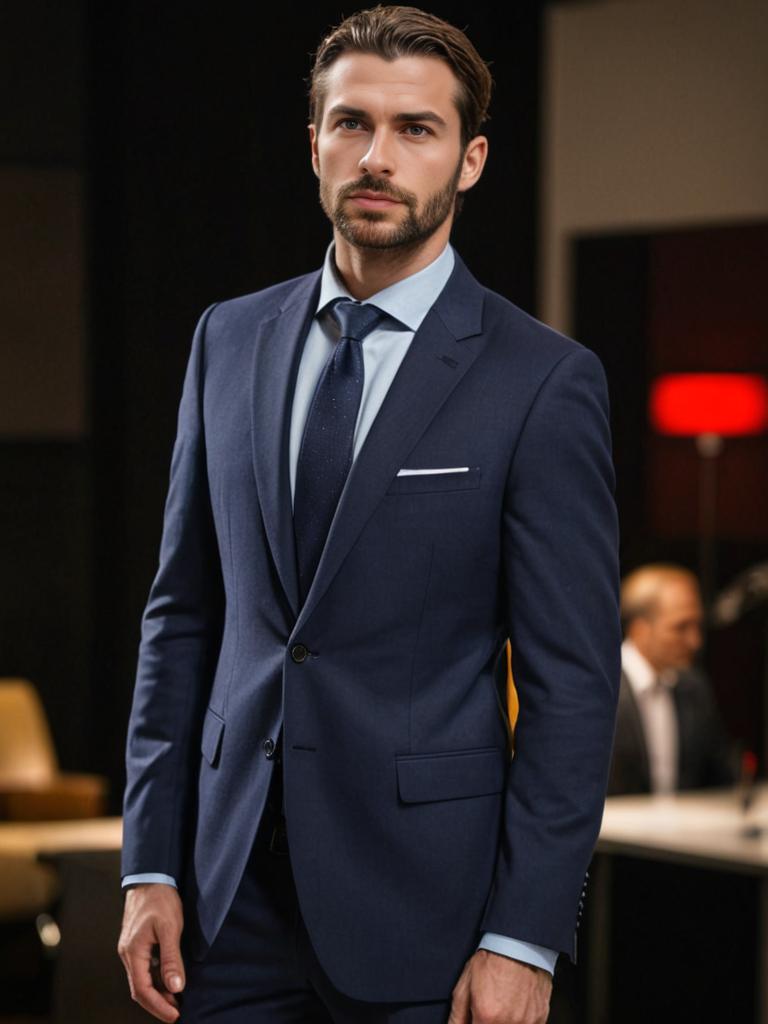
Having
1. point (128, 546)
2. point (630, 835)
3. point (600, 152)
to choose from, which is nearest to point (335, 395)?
point (630, 835)

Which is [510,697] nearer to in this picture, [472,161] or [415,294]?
[415,294]

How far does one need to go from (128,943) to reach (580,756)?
52cm

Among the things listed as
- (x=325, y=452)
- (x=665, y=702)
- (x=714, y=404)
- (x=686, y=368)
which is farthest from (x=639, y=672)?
(x=325, y=452)

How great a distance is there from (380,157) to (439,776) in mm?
604

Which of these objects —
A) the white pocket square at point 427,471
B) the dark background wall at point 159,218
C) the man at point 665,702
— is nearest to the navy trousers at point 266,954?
the white pocket square at point 427,471

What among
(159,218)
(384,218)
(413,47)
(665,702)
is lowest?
(665,702)

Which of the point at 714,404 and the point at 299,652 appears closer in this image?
the point at 299,652

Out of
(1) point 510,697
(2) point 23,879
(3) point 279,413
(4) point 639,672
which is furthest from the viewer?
(2) point 23,879

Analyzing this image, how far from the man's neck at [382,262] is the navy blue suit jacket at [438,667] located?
0.06m

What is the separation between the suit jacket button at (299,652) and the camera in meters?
1.75

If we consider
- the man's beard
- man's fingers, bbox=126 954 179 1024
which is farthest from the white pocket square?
man's fingers, bbox=126 954 179 1024

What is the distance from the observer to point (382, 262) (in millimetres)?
1822

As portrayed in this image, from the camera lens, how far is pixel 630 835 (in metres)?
4.41

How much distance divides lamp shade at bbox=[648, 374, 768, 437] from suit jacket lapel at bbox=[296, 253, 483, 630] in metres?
5.35
